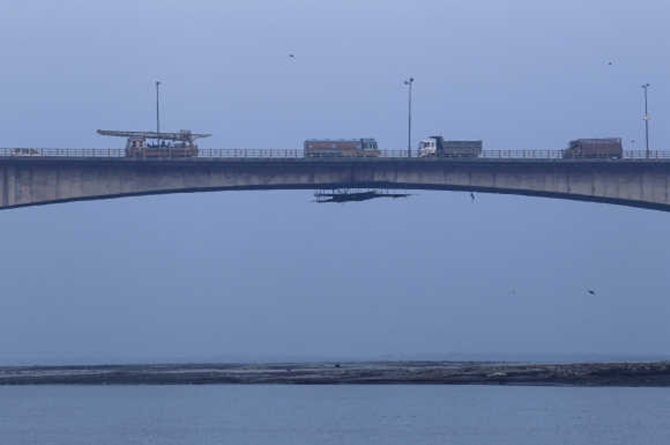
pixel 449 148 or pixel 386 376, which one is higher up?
pixel 449 148

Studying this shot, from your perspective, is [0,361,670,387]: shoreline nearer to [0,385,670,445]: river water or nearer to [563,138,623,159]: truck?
[0,385,670,445]: river water

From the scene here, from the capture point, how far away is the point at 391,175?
106 m

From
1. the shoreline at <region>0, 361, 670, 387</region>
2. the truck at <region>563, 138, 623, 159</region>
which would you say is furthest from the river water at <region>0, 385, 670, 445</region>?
the truck at <region>563, 138, 623, 159</region>

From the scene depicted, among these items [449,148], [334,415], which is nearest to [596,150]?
[449,148]

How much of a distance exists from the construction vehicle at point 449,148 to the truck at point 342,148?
3103 millimetres

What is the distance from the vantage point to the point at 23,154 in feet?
333

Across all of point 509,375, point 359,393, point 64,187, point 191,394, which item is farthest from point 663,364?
point 64,187

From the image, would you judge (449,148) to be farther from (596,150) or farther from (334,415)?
(334,415)

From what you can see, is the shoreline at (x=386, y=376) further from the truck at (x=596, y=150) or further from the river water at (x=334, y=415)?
the truck at (x=596, y=150)

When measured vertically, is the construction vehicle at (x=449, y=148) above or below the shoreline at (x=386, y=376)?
above

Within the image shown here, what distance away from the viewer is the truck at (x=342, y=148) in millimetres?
107500

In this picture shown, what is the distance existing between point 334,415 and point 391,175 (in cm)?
2489

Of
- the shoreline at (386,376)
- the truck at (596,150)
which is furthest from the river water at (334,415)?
the truck at (596,150)

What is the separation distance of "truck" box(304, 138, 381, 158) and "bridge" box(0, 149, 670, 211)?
168 centimetres
